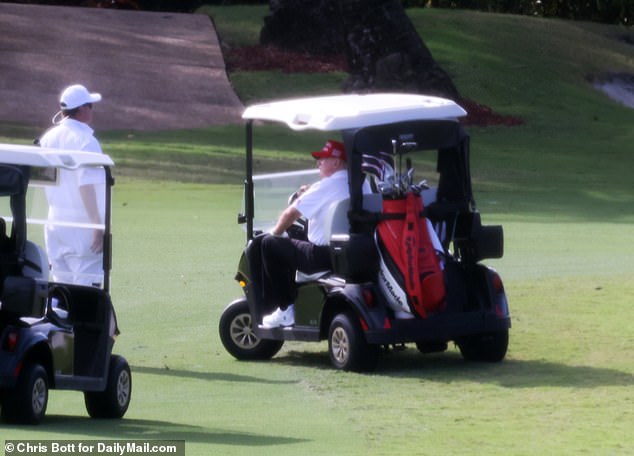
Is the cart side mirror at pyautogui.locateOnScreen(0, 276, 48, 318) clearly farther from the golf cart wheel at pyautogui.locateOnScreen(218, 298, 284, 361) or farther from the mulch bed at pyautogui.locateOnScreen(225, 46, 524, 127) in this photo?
the mulch bed at pyautogui.locateOnScreen(225, 46, 524, 127)

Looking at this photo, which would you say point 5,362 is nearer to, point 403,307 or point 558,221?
point 403,307

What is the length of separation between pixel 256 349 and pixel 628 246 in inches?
305

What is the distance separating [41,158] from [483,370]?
148 inches

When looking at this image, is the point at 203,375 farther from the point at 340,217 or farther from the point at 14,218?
the point at 14,218

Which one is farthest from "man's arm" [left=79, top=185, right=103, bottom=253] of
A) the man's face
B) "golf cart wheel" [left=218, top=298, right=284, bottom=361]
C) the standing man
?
the man's face

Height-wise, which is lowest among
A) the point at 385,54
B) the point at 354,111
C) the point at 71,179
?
the point at 71,179

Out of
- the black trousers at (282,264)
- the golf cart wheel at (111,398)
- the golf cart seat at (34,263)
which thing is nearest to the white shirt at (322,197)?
the black trousers at (282,264)

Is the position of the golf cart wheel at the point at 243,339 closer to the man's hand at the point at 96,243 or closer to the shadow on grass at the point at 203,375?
the shadow on grass at the point at 203,375

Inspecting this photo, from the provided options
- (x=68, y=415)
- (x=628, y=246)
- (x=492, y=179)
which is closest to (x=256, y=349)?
(x=68, y=415)

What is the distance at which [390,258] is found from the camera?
10.6m

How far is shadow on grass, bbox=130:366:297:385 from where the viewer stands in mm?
10523

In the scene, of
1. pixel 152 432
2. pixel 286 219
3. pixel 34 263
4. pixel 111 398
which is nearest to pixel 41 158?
pixel 34 263

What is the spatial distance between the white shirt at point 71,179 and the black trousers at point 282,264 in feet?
3.86

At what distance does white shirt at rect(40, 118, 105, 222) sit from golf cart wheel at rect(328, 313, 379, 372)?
1.84 metres
